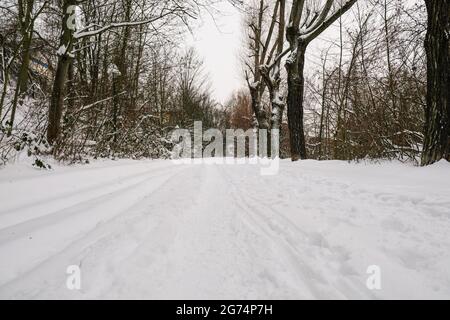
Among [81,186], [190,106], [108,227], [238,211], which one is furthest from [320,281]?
[190,106]

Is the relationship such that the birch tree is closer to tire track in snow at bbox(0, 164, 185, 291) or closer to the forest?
the forest

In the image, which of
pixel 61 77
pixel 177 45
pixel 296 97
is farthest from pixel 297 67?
pixel 61 77

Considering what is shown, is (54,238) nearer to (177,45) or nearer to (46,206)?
(46,206)

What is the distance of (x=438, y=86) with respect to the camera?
3795 mm

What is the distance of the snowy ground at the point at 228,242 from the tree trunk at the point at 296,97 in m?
4.98

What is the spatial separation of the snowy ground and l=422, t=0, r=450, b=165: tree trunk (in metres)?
0.44

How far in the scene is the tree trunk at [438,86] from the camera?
3677mm

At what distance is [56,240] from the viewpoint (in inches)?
74.7

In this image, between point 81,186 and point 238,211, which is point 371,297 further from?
point 81,186

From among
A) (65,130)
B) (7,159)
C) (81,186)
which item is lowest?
(81,186)

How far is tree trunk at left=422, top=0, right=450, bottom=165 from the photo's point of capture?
12.1 feet

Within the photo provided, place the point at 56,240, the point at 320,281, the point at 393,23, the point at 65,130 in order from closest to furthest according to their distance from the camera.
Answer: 1. the point at 320,281
2. the point at 56,240
3. the point at 65,130
4. the point at 393,23

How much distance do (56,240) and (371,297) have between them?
6.50 ft
